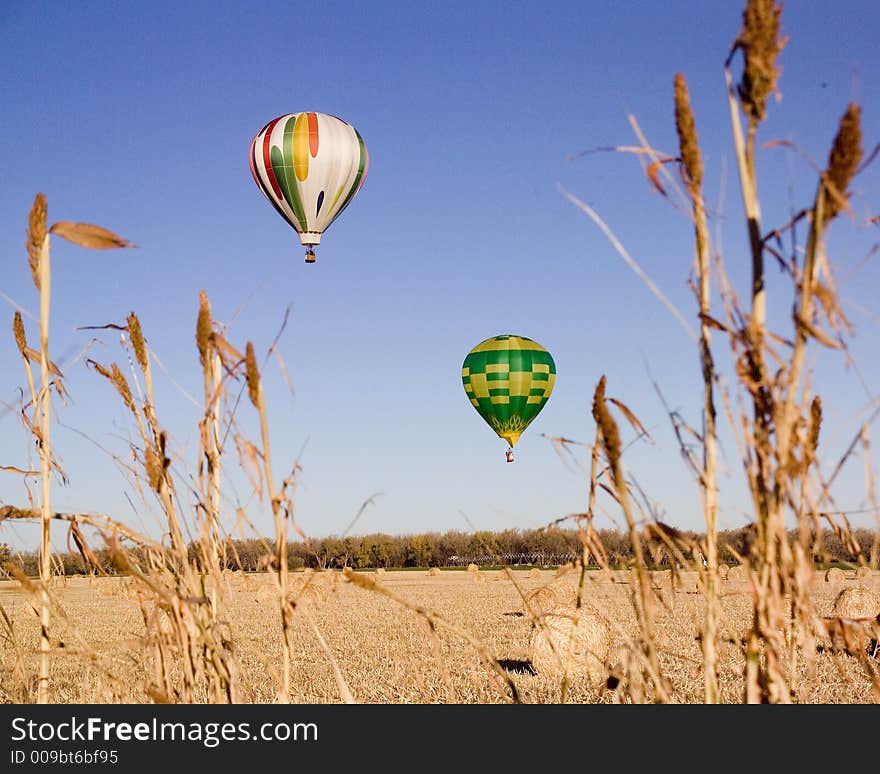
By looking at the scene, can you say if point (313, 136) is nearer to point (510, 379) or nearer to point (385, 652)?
point (510, 379)

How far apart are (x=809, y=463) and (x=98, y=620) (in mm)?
24209

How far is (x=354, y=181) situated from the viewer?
2484 centimetres

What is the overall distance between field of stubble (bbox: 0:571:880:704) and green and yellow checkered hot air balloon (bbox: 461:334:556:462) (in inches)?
273

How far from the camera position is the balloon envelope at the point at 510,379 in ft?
108

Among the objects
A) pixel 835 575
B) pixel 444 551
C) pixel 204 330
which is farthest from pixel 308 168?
pixel 444 551

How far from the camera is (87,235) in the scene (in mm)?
2373

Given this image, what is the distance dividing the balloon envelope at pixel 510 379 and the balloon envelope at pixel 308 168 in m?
9.92

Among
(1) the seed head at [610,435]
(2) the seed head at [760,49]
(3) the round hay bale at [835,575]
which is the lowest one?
(3) the round hay bale at [835,575]

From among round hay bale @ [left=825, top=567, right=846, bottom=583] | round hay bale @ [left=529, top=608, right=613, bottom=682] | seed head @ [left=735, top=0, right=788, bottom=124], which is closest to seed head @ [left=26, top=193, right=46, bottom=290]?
seed head @ [left=735, top=0, right=788, bottom=124]

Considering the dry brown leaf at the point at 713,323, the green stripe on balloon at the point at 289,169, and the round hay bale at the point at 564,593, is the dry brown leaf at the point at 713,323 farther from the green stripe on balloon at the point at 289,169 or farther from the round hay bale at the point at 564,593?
the green stripe on balloon at the point at 289,169

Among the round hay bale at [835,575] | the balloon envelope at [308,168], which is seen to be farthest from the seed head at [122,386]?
the round hay bale at [835,575]

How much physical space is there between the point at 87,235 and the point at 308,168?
2227 cm
